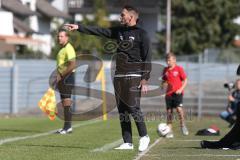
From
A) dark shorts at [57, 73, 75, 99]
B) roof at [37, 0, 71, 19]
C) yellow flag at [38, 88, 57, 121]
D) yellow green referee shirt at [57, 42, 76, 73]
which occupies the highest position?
roof at [37, 0, 71, 19]

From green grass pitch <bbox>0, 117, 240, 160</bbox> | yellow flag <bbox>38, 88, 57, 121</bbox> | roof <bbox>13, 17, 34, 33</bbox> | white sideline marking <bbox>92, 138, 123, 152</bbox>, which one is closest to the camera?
green grass pitch <bbox>0, 117, 240, 160</bbox>

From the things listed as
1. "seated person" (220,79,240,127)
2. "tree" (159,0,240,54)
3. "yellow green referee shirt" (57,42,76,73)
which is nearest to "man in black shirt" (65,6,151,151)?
"yellow green referee shirt" (57,42,76,73)

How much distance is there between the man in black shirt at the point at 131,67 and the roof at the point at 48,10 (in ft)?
111

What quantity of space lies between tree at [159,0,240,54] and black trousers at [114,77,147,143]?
44283mm

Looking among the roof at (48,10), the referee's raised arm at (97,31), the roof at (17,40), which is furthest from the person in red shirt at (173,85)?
the roof at (48,10)

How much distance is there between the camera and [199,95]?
1207 inches

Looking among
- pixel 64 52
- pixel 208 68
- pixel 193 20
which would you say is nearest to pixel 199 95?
pixel 208 68

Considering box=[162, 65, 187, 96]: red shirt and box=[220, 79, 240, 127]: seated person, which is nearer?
box=[162, 65, 187, 96]: red shirt

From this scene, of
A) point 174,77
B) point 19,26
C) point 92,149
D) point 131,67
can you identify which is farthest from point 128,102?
point 19,26

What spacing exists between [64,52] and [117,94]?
4.34 meters

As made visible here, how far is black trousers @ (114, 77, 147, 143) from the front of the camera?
38.8 ft

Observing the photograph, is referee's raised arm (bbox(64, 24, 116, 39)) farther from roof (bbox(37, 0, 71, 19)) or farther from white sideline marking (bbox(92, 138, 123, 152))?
roof (bbox(37, 0, 71, 19))

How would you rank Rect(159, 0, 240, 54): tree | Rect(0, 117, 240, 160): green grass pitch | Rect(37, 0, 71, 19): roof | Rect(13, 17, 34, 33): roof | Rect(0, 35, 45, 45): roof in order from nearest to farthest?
Rect(0, 117, 240, 160): green grass pitch
Rect(0, 35, 45, 45): roof
Rect(13, 17, 34, 33): roof
Rect(37, 0, 71, 19): roof
Rect(159, 0, 240, 54): tree

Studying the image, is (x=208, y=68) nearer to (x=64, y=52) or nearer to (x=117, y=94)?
(x=64, y=52)
